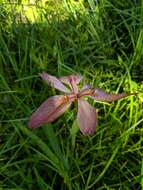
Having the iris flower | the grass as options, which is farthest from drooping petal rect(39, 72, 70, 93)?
the grass

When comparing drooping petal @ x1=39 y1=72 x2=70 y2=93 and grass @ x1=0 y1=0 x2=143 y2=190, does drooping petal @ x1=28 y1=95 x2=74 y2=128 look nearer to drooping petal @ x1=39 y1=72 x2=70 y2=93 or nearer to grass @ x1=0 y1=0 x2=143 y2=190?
drooping petal @ x1=39 y1=72 x2=70 y2=93

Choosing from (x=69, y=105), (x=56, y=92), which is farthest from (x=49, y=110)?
(x=56, y=92)

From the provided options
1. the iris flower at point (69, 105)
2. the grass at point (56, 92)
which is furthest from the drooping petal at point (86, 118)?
the grass at point (56, 92)

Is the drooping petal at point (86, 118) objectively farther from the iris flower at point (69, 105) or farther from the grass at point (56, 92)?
the grass at point (56, 92)

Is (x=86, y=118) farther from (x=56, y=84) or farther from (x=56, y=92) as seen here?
(x=56, y=92)

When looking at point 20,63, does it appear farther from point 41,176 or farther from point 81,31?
point 41,176

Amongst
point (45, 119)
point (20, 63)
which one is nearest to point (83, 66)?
point (20, 63)
